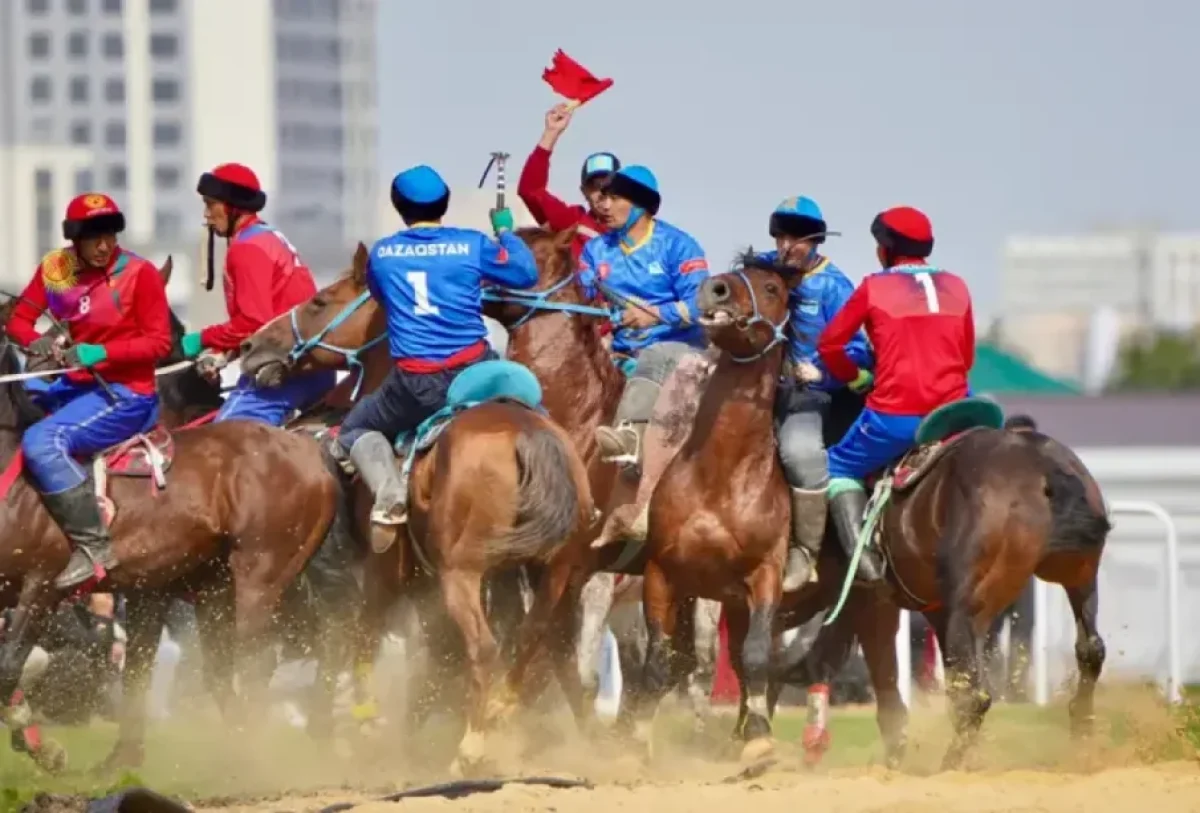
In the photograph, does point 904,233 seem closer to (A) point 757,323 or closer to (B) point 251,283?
(A) point 757,323

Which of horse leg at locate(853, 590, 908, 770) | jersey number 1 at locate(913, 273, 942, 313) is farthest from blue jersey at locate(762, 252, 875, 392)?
horse leg at locate(853, 590, 908, 770)

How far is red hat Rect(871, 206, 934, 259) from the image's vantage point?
11.5 meters

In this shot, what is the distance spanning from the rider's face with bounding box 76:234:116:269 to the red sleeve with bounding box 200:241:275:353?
3.58ft

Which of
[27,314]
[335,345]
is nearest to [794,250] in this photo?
[335,345]

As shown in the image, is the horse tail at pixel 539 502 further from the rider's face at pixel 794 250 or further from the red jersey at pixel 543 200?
the red jersey at pixel 543 200

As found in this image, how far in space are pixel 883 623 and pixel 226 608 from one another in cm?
331

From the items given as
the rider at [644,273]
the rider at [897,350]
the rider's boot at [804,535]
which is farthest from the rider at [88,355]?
the rider at [897,350]

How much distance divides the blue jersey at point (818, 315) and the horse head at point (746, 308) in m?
0.12

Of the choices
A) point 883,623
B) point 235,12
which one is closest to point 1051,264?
point 235,12

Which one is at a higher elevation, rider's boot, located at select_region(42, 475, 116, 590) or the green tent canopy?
rider's boot, located at select_region(42, 475, 116, 590)

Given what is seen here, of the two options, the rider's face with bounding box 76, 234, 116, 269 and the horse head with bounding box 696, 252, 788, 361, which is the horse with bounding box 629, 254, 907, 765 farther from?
the rider's face with bounding box 76, 234, 116, 269

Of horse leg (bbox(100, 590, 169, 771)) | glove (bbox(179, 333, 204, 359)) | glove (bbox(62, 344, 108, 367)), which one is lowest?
horse leg (bbox(100, 590, 169, 771))

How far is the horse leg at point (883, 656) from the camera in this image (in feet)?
Answer: 40.1

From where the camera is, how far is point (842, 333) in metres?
11.4
